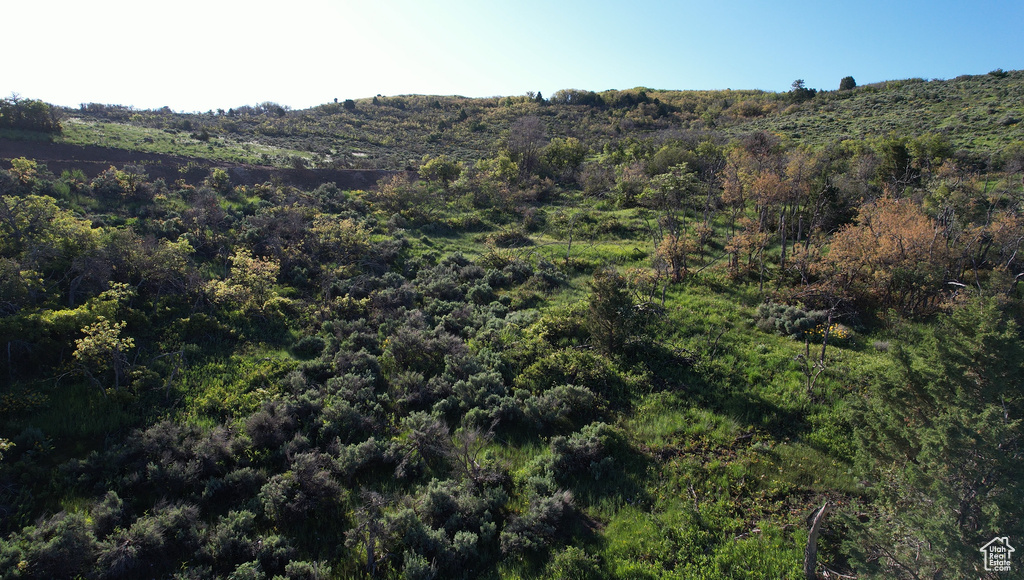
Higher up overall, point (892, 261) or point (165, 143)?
point (165, 143)

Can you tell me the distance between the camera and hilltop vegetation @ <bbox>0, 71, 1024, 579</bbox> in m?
6.49

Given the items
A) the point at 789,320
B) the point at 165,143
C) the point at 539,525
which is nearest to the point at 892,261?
the point at 789,320

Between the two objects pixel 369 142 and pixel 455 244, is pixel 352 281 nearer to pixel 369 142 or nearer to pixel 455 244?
pixel 455 244

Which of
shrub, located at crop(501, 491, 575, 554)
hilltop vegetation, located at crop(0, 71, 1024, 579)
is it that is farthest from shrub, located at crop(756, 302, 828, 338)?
shrub, located at crop(501, 491, 575, 554)

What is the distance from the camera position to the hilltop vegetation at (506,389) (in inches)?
255

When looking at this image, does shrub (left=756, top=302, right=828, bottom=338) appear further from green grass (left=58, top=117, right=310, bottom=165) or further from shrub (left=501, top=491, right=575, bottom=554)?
green grass (left=58, top=117, right=310, bottom=165)

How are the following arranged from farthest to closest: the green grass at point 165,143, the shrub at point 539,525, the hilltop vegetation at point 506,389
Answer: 1. the green grass at point 165,143
2. the shrub at point 539,525
3. the hilltop vegetation at point 506,389

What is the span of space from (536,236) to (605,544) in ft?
65.0

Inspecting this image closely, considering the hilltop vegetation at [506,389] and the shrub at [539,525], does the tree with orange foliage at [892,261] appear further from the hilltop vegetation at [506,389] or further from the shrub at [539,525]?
the shrub at [539,525]

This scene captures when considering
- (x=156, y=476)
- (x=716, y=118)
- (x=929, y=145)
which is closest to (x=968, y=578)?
(x=156, y=476)

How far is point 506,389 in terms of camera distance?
11.2 m

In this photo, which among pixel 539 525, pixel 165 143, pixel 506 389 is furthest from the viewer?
pixel 165 143

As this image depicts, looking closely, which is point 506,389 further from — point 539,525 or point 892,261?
point 892,261

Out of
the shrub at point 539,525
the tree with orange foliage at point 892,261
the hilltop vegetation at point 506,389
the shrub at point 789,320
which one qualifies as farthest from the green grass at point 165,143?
the tree with orange foliage at point 892,261
